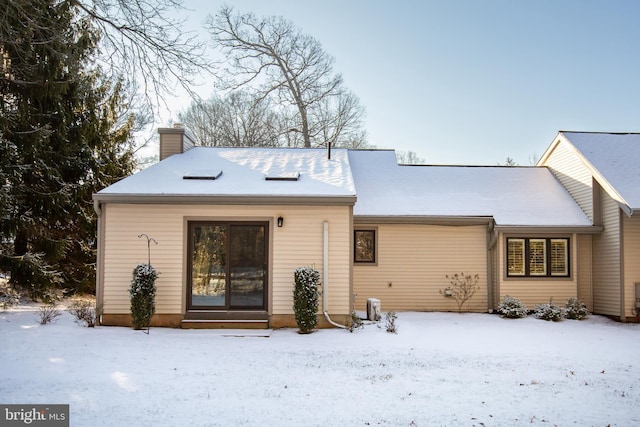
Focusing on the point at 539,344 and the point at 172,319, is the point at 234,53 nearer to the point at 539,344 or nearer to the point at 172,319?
the point at 172,319

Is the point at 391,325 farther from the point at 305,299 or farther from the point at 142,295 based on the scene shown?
the point at 142,295

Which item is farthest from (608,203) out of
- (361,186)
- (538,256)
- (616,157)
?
(361,186)

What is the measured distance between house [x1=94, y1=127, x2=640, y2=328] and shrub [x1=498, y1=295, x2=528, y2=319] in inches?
23.1

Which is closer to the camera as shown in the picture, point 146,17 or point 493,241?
point 146,17

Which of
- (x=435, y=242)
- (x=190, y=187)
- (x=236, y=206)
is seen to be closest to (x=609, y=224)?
(x=435, y=242)

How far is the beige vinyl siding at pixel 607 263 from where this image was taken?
1353 cm

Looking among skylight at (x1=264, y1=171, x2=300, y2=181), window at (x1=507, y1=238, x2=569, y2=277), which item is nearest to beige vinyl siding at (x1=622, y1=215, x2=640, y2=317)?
window at (x1=507, y1=238, x2=569, y2=277)

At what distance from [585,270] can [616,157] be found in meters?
3.30

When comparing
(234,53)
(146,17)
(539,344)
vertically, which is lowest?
(539,344)

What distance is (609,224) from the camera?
45.6 ft

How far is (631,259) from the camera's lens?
43.9 ft

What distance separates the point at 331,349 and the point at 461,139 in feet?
59.4

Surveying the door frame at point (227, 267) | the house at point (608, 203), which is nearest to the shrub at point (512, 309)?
the house at point (608, 203)

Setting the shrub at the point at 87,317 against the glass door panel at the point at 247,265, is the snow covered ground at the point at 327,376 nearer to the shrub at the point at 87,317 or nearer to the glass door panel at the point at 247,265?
the shrub at the point at 87,317
